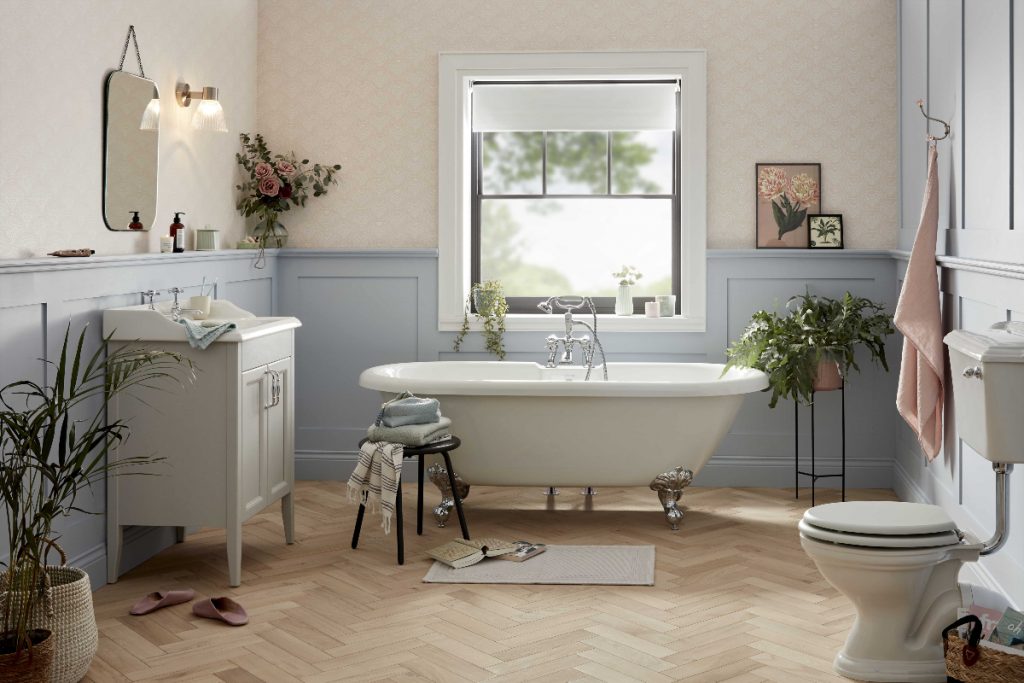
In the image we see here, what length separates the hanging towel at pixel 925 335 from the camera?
A: 13.8 ft

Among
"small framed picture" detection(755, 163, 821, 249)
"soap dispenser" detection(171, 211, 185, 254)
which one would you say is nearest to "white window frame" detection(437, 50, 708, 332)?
"small framed picture" detection(755, 163, 821, 249)

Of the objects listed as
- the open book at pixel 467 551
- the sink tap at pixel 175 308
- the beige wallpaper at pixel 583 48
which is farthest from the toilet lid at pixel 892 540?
A: the beige wallpaper at pixel 583 48

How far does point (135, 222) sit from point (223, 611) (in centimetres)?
158

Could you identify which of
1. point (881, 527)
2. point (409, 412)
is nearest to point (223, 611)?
point (409, 412)

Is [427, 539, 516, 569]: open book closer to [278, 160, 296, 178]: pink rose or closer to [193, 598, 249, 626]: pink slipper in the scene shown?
[193, 598, 249, 626]: pink slipper

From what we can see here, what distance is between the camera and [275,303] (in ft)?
19.0

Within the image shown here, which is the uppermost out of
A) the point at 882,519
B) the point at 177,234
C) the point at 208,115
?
the point at 208,115

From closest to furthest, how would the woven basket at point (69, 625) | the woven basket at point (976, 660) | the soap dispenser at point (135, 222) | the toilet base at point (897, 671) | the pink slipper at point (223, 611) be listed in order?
the woven basket at point (976, 660) < the woven basket at point (69, 625) < the toilet base at point (897, 671) < the pink slipper at point (223, 611) < the soap dispenser at point (135, 222)

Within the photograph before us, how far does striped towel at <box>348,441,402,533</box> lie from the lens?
418 cm

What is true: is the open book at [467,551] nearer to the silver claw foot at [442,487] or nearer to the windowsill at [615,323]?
the silver claw foot at [442,487]

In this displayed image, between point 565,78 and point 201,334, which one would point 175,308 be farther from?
point 565,78

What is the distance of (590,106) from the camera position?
573 cm

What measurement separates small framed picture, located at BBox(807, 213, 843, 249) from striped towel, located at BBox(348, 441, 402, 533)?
2.50 meters

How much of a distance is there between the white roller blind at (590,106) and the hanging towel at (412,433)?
2.03 m
